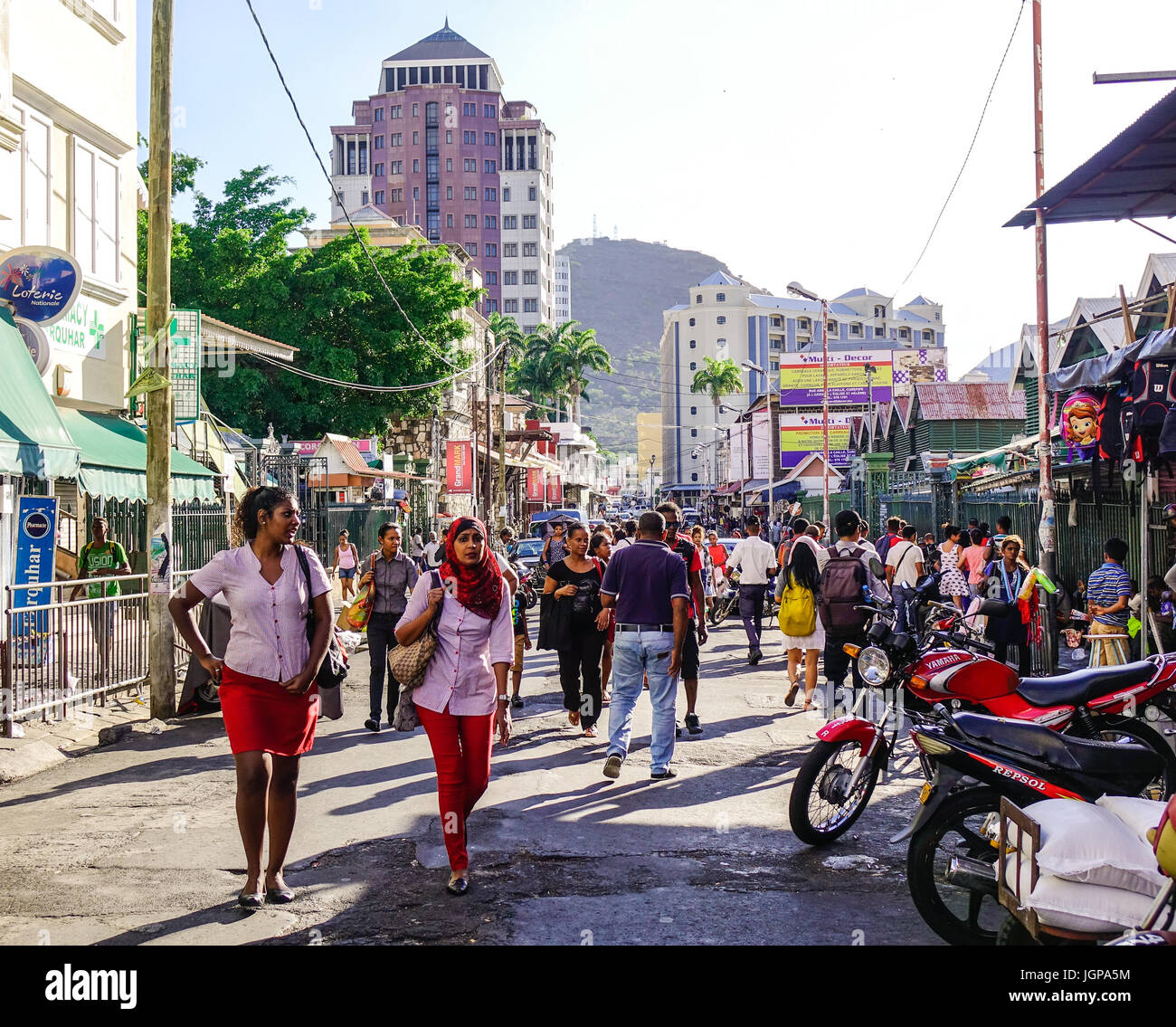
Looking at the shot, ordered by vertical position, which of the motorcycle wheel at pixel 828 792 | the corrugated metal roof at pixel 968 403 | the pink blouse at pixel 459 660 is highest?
the corrugated metal roof at pixel 968 403

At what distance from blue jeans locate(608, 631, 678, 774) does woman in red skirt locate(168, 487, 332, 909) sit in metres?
3.21

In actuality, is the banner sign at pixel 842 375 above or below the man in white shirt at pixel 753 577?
above

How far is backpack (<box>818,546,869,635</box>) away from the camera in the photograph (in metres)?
9.88

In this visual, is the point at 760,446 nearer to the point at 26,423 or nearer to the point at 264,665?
the point at 26,423

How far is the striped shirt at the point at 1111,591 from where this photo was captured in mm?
10984

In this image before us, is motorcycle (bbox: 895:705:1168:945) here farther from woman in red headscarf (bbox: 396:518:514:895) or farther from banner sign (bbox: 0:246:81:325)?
banner sign (bbox: 0:246:81:325)

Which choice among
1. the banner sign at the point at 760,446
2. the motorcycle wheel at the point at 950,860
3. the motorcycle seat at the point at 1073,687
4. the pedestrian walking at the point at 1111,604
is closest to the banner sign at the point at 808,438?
the banner sign at the point at 760,446

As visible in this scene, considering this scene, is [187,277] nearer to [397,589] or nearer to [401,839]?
[397,589]

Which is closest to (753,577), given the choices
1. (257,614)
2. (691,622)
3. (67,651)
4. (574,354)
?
(691,622)

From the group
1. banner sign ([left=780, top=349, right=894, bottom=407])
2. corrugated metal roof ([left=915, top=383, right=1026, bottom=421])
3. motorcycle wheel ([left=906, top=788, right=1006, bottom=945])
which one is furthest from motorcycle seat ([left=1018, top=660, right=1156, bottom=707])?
banner sign ([left=780, top=349, right=894, bottom=407])

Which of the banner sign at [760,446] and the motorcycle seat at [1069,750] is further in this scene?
the banner sign at [760,446]

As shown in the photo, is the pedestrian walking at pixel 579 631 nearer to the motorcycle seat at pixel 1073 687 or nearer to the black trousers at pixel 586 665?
the black trousers at pixel 586 665

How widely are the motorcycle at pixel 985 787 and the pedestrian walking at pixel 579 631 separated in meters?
4.95

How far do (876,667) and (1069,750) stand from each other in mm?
1830
